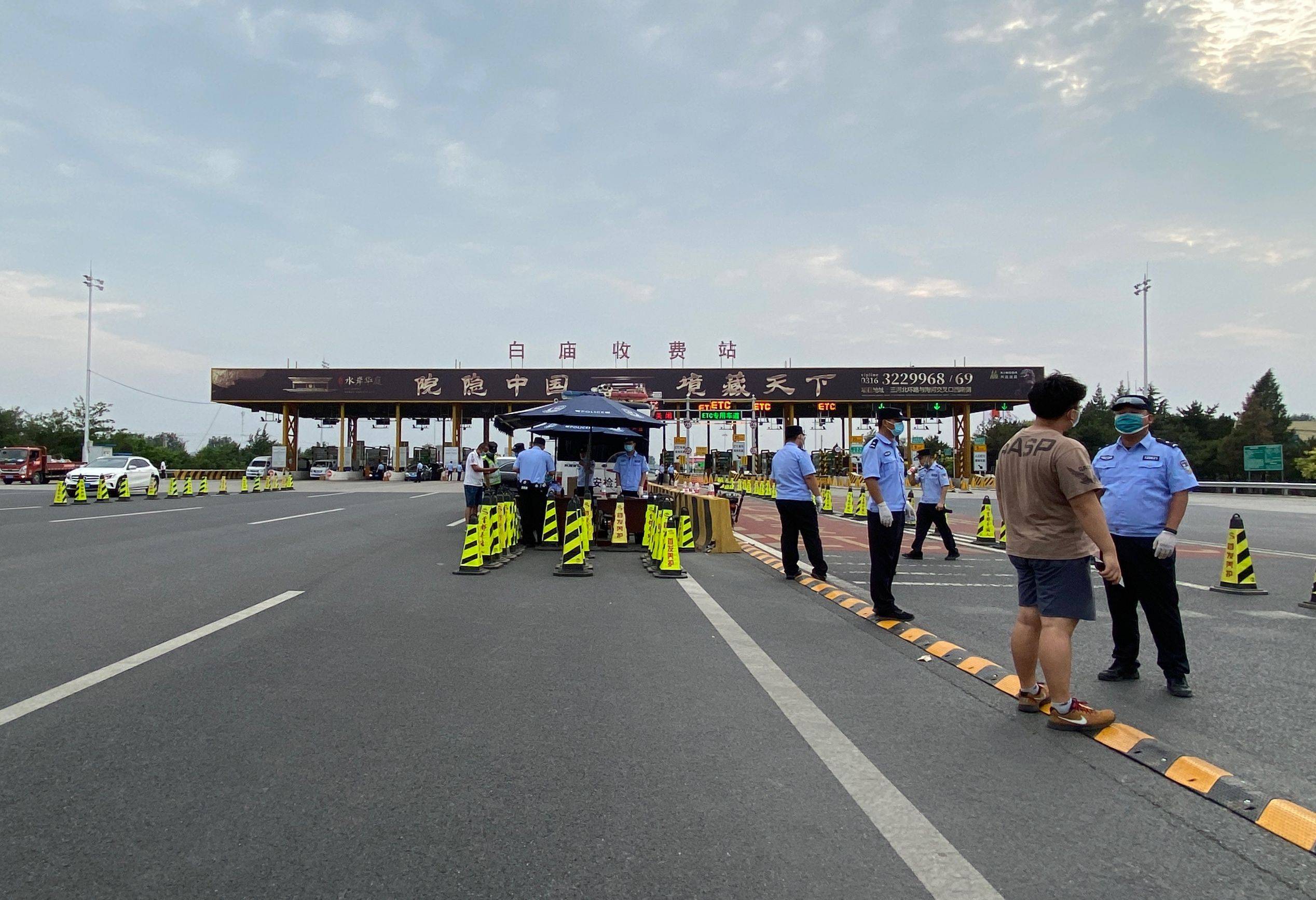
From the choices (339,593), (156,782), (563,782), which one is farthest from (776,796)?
(339,593)

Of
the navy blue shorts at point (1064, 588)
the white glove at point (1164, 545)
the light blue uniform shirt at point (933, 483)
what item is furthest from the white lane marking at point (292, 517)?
the white glove at point (1164, 545)

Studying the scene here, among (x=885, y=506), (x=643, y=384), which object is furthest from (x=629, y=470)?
(x=643, y=384)

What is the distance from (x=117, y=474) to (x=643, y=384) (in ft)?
90.3

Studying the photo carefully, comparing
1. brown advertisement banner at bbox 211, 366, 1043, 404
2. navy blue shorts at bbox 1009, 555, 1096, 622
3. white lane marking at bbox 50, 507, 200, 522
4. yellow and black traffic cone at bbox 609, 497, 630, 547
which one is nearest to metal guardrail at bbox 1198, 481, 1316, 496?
brown advertisement banner at bbox 211, 366, 1043, 404

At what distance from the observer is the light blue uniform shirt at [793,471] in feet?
33.5

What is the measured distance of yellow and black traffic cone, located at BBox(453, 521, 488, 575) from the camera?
34.5 ft

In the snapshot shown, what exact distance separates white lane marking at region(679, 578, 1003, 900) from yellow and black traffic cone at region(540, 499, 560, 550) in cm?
736

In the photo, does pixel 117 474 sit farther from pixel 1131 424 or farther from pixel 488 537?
pixel 1131 424

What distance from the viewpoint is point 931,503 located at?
1324 cm

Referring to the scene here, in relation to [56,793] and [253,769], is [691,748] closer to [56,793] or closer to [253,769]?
[253,769]

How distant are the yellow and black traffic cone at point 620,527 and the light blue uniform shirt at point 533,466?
1.44 meters

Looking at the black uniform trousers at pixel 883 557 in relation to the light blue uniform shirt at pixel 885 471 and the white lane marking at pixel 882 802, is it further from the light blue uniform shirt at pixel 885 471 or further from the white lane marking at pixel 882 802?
the white lane marking at pixel 882 802

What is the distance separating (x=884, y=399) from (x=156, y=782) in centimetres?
4931

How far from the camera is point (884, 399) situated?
4991 cm
